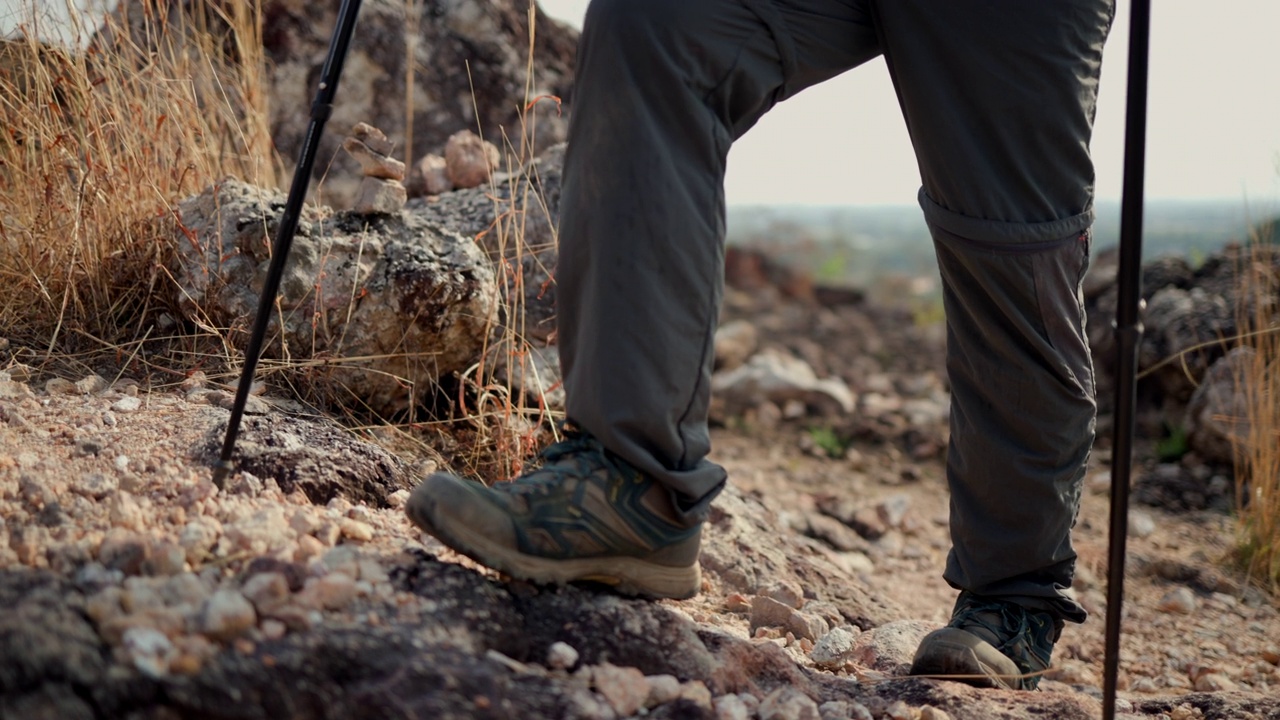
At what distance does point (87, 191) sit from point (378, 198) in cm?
66

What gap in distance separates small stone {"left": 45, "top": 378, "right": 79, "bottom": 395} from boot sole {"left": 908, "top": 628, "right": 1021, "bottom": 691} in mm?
1728

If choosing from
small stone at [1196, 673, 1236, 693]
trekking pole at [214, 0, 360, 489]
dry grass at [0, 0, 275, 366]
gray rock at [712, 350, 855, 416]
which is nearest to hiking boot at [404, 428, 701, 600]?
trekking pole at [214, 0, 360, 489]

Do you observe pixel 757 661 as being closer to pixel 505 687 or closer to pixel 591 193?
pixel 505 687

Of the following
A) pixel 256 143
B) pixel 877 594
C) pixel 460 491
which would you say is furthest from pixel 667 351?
pixel 256 143

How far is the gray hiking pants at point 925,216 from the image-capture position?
142cm

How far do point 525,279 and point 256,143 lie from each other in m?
0.87

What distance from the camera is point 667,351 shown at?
1.43 meters

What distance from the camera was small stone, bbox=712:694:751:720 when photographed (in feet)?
4.57

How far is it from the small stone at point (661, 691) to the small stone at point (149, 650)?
598 mm

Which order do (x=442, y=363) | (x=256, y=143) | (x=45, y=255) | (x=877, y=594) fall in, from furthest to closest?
(x=256, y=143)
(x=877, y=594)
(x=442, y=363)
(x=45, y=255)

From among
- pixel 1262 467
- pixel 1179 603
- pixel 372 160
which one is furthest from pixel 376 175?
pixel 1262 467

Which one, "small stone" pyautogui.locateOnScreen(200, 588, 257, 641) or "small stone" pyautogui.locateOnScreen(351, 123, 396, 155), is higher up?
"small stone" pyautogui.locateOnScreen(351, 123, 396, 155)

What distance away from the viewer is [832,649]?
1.95 m

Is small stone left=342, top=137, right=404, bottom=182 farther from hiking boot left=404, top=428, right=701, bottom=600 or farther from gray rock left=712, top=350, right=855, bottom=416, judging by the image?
gray rock left=712, top=350, right=855, bottom=416
